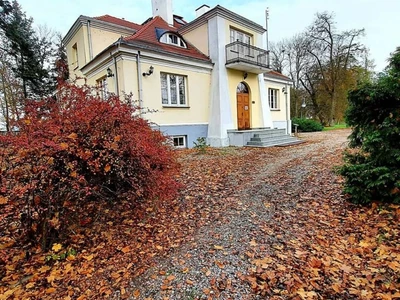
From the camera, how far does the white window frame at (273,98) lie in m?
→ 16.3

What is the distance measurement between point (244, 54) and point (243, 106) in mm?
2786

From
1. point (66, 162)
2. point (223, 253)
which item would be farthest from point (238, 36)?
point (223, 253)

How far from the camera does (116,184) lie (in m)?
3.45

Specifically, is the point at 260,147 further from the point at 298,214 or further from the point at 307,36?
the point at 307,36

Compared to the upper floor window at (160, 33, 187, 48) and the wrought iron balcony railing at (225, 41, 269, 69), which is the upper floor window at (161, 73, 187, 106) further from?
the wrought iron balcony railing at (225, 41, 269, 69)

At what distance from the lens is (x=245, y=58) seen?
40.5 feet

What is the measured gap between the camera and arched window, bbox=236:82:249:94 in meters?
13.1

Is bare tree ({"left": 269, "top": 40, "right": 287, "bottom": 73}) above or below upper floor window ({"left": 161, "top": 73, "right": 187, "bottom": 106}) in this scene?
above

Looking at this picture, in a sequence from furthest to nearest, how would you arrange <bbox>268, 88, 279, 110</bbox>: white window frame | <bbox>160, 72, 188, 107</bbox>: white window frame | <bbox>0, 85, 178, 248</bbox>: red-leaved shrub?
<bbox>268, 88, 279, 110</bbox>: white window frame
<bbox>160, 72, 188, 107</bbox>: white window frame
<bbox>0, 85, 178, 248</bbox>: red-leaved shrub

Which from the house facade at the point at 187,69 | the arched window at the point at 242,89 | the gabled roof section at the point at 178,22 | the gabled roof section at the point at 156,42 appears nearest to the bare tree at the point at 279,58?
the gabled roof section at the point at 178,22

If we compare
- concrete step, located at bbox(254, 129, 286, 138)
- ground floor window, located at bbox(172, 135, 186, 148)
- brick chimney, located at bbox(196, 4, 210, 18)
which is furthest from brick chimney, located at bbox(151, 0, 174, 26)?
concrete step, located at bbox(254, 129, 286, 138)

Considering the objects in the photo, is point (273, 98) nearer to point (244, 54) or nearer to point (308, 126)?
point (244, 54)

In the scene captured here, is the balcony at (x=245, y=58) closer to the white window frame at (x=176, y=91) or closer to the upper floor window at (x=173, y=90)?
the white window frame at (x=176, y=91)

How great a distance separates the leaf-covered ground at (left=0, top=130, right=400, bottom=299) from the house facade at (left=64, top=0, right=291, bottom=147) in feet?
21.9
